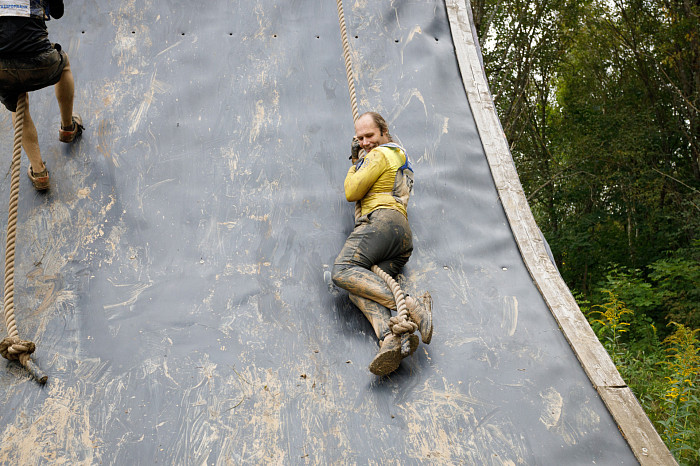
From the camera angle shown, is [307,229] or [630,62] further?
[630,62]

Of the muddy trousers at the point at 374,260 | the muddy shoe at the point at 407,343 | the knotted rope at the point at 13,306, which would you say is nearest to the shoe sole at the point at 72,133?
the knotted rope at the point at 13,306

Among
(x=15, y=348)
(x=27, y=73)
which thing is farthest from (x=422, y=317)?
(x=27, y=73)

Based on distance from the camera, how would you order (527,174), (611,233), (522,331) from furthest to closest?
(527,174), (611,233), (522,331)

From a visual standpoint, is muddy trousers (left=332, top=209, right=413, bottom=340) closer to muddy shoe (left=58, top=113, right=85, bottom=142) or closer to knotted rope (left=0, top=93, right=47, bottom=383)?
knotted rope (left=0, top=93, right=47, bottom=383)

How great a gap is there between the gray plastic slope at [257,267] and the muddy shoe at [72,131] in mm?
44

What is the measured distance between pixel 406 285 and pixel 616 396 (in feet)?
2.54

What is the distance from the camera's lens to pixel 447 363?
1.87 meters

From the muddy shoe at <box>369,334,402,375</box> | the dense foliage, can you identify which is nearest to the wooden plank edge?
the muddy shoe at <box>369,334,402,375</box>

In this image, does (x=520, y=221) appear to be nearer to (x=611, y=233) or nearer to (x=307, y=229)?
(x=307, y=229)

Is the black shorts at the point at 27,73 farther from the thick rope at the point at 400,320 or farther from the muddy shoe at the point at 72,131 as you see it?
the thick rope at the point at 400,320

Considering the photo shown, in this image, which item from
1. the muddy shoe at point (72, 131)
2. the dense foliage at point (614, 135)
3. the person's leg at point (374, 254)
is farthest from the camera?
the dense foliage at point (614, 135)

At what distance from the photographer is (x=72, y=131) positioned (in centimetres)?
256

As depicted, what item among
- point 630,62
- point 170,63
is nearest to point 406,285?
point 170,63

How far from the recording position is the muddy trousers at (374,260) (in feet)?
6.18
